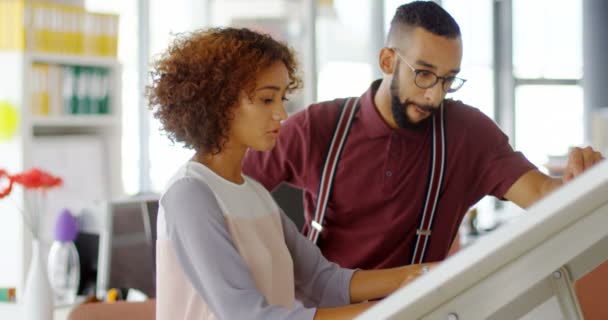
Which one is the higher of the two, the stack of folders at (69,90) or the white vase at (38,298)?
the stack of folders at (69,90)

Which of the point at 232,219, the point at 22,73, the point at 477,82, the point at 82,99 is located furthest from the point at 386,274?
the point at 477,82

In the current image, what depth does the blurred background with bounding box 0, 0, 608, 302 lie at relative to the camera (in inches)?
199

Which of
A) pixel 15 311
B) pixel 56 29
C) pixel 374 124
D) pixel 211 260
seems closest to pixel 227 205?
pixel 211 260

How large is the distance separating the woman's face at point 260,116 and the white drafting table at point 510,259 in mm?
769

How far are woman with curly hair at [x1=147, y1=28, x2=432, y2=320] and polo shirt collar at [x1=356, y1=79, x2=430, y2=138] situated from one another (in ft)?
1.31

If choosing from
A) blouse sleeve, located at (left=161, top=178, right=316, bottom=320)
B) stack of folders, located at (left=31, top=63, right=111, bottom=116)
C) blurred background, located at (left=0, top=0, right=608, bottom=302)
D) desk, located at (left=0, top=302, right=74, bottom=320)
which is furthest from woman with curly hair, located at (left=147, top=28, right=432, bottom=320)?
stack of folders, located at (left=31, top=63, right=111, bottom=116)

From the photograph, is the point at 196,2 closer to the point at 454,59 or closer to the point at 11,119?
the point at 11,119

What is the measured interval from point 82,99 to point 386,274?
4217 mm

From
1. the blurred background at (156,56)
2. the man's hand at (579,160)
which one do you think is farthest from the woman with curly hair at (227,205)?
the man's hand at (579,160)

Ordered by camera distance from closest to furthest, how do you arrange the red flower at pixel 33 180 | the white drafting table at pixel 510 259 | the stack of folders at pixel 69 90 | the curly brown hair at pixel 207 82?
the white drafting table at pixel 510 259 < the curly brown hair at pixel 207 82 < the red flower at pixel 33 180 < the stack of folders at pixel 69 90

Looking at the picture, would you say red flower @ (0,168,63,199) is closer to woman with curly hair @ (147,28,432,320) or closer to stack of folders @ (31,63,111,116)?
woman with curly hair @ (147,28,432,320)

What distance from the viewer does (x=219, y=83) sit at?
1.40m

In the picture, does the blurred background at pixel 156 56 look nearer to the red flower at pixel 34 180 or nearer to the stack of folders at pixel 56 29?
the stack of folders at pixel 56 29

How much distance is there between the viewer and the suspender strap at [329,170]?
6.17ft
